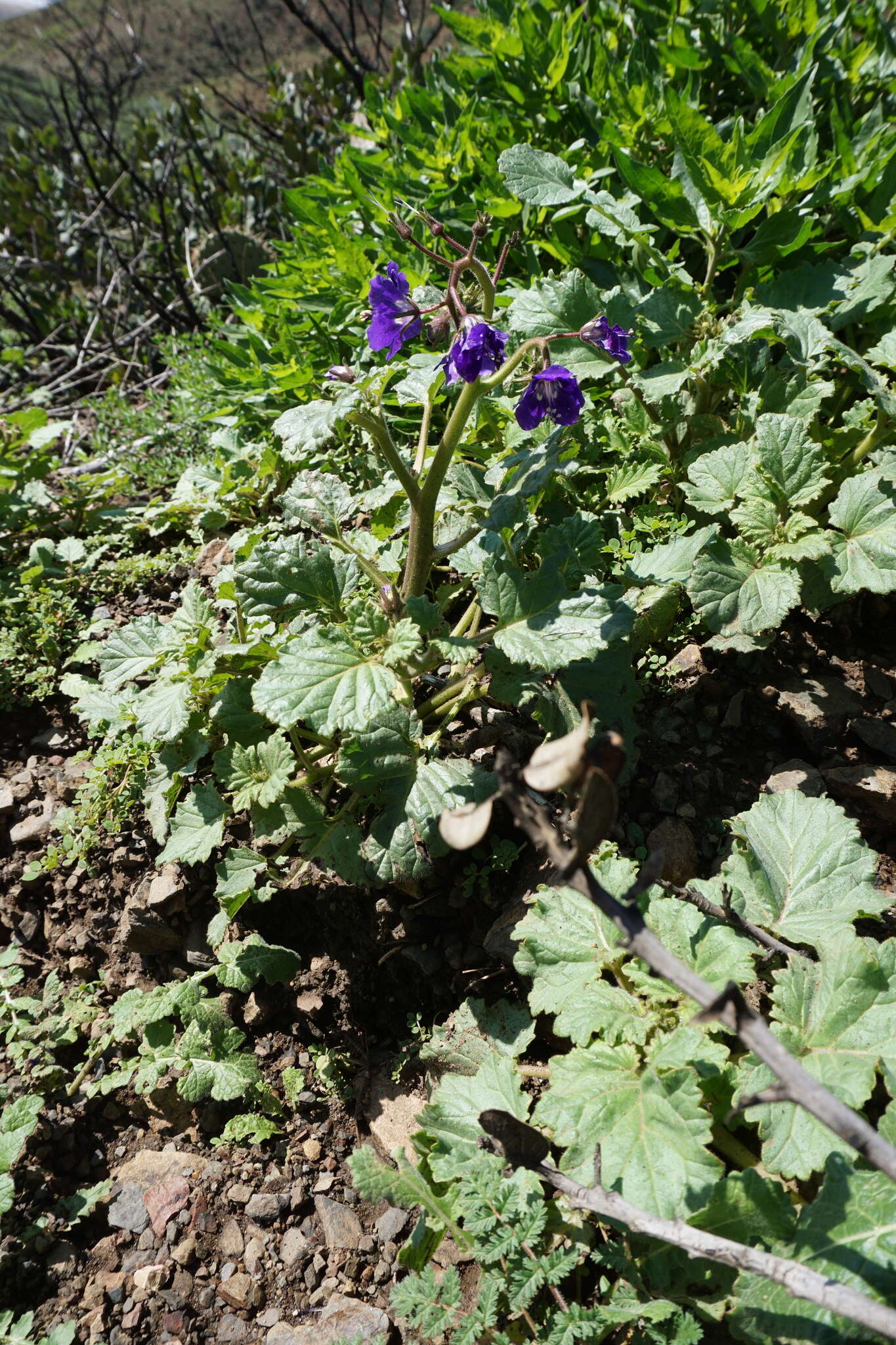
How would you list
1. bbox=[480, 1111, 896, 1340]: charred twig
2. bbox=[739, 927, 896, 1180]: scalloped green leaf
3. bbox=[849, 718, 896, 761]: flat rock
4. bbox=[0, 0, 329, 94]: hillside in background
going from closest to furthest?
1. bbox=[480, 1111, 896, 1340]: charred twig
2. bbox=[739, 927, 896, 1180]: scalloped green leaf
3. bbox=[849, 718, 896, 761]: flat rock
4. bbox=[0, 0, 329, 94]: hillside in background

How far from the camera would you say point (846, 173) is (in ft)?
9.14

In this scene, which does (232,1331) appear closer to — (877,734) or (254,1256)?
(254,1256)

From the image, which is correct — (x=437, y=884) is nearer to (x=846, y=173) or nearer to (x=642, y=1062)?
(x=642, y=1062)

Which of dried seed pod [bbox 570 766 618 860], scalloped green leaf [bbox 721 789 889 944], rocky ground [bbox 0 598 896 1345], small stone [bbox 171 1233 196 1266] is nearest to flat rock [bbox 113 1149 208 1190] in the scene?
rocky ground [bbox 0 598 896 1345]

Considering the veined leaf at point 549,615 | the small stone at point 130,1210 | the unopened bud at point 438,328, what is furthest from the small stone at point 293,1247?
the unopened bud at point 438,328

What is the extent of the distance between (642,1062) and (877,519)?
139cm

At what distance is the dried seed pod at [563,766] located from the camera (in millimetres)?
927

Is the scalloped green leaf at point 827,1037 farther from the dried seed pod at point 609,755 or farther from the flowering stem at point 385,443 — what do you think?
the flowering stem at point 385,443

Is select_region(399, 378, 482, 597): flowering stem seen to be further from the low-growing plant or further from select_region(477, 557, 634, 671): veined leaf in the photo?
the low-growing plant

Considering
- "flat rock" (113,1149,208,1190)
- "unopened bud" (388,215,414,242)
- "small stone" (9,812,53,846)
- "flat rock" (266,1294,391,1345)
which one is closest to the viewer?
"flat rock" (266,1294,391,1345)

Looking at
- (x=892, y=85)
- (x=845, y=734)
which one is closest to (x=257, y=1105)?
(x=845, y=734)

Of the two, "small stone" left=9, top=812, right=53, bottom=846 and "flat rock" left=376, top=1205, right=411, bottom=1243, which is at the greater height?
"small stone" left=9, top=812, right=53, bottom=846

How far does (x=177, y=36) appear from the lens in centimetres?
1268

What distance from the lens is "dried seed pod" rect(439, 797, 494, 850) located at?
0.94m
